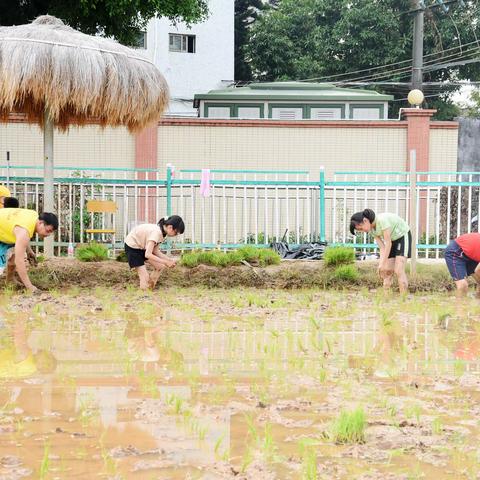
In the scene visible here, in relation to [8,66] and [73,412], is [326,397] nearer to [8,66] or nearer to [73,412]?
[73,412]

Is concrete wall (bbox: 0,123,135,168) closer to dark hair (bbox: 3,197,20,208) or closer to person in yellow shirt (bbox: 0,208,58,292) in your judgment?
dark hair (bbox: 3,197,20,208)

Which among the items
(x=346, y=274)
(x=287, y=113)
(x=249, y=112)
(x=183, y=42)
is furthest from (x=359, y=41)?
(x=346, y=274)

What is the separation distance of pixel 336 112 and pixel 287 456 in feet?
70.7

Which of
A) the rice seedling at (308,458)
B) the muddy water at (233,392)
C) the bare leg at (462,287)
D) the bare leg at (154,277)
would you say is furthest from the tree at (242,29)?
the rice seedling at (308,458)

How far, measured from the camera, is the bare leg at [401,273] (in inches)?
401

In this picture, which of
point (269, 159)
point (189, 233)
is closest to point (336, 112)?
point (269, 159)

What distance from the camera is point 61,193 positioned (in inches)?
590

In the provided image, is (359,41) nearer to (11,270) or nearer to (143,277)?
(143,277)

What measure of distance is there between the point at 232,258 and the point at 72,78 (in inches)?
120

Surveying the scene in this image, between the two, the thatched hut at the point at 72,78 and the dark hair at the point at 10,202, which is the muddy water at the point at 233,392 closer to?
the dark hair at the point at 10,202

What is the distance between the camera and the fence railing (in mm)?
14461

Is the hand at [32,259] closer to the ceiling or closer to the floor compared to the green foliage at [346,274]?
closer to the ceiling

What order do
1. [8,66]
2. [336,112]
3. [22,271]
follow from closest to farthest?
[22,271] < [8,66] < [336,112]

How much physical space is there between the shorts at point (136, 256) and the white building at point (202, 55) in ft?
80.9
